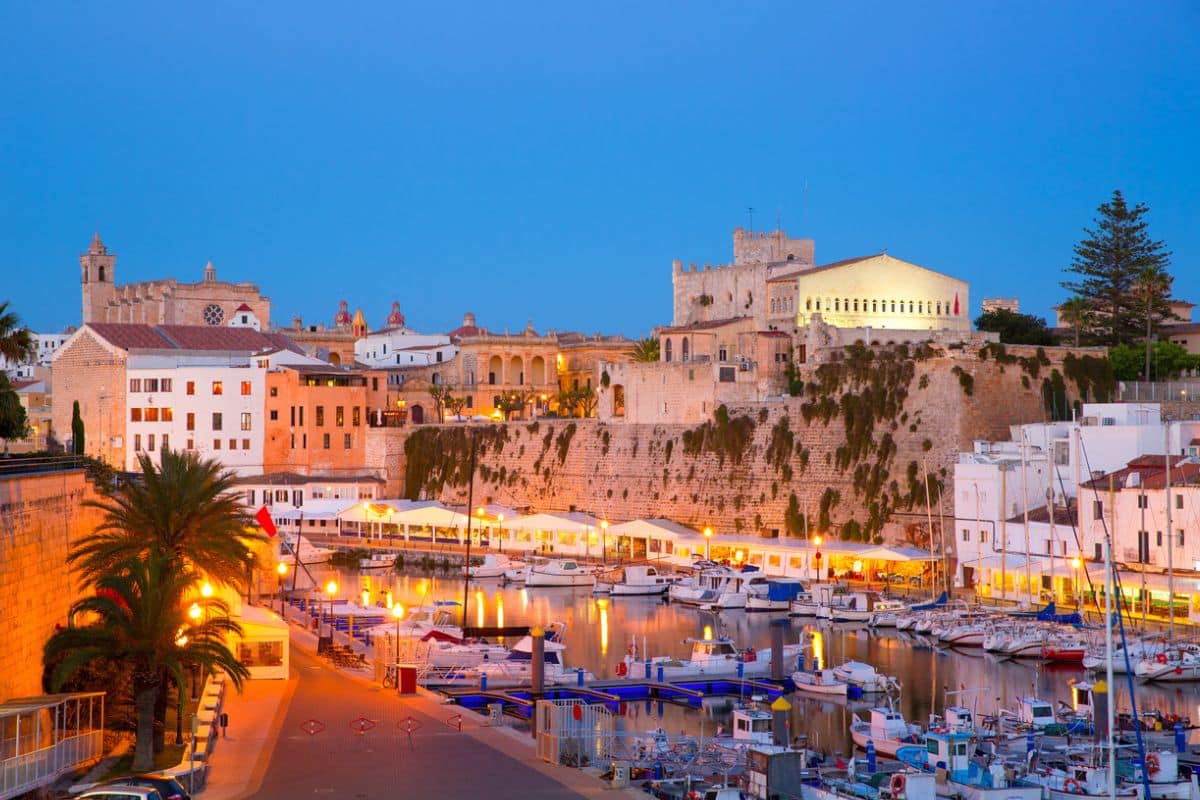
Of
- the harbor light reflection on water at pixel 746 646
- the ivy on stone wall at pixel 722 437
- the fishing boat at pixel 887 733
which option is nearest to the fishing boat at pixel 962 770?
the fishing boat at pixel 887 733

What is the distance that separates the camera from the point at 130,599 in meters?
21.5

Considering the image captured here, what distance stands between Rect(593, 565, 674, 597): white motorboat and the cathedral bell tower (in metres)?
56.7

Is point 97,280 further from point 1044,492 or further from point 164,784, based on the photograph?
point 164,784

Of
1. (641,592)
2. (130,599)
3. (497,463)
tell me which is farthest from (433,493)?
(130,599)

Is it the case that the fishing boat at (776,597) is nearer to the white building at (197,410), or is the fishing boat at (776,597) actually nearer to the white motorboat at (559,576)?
the white motorboat at (559,576)

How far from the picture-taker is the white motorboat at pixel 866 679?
3325 cm

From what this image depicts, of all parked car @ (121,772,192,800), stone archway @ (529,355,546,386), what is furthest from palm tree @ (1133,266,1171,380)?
parked car @ (121,772,192,800)

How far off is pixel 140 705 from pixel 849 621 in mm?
26420

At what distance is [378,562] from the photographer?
59219 mm

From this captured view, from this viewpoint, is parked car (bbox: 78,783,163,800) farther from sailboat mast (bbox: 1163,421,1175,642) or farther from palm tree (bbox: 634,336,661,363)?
palm tree (bbox: 634,336,661,363)

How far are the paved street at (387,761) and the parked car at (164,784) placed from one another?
1253 mm

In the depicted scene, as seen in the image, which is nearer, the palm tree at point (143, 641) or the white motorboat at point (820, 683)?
the palm tree at point (143, 641)

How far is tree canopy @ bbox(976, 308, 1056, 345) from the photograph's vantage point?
61228mm

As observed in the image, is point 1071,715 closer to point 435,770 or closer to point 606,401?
point 435,770
